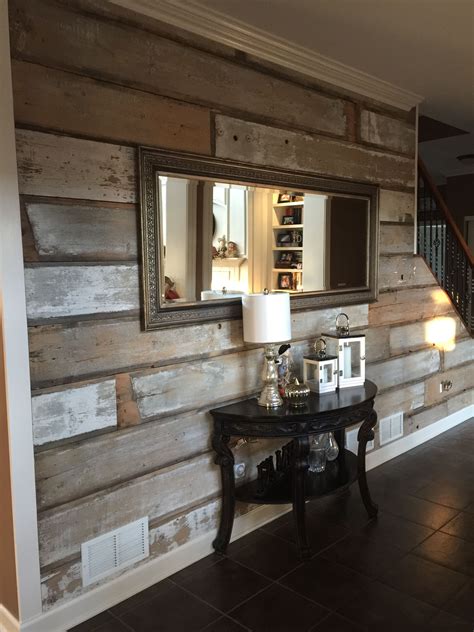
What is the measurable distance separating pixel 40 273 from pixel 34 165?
41cm

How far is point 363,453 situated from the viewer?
10.3ft

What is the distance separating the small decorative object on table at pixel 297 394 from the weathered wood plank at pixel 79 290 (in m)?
0.92

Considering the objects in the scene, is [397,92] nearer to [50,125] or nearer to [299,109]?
[299,109]

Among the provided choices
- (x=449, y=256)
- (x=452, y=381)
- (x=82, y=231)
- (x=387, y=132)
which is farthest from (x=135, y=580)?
(x=449, y=256)

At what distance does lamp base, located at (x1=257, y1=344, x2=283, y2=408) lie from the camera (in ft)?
9.19

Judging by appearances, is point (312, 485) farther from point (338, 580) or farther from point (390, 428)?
point (390, 428)

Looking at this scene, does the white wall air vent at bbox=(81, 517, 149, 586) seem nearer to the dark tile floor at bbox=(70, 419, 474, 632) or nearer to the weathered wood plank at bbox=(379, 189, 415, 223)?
the dark tile floor at bbox=(70, 419, 474, 632)

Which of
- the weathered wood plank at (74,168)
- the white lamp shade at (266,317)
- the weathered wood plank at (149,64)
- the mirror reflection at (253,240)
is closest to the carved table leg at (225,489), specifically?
the white lamp shade at (266,317)

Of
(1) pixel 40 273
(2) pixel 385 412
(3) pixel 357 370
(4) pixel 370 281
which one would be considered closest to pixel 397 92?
(4) pixel 370 281

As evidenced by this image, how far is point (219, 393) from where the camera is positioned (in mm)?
2844

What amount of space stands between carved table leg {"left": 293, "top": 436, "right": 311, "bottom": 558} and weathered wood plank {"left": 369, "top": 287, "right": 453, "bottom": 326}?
1.40m

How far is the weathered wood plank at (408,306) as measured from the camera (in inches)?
153

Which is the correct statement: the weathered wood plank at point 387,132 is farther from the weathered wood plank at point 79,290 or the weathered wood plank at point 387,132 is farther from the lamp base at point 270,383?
the weathered wood plank at point 79,290

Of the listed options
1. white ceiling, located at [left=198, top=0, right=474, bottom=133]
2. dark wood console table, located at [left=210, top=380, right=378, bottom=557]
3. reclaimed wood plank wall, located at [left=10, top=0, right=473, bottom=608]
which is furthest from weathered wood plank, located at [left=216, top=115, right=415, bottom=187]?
dark wood console table, located at [left=210, top=380, right=378, bottom=557]
